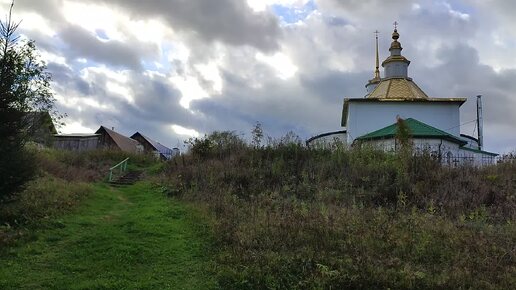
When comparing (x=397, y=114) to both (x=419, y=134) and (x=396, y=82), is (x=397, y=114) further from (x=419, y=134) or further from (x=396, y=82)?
(x=419, y=134)


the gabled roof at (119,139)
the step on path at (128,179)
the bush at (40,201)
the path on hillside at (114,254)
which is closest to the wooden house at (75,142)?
the gabled roof at (119,139)

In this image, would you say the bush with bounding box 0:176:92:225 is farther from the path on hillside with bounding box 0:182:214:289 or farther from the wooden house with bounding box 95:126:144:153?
the wooden house with bounding box 95:126:144:153

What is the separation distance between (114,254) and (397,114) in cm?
2805

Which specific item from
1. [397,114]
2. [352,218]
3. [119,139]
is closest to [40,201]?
[352,218]

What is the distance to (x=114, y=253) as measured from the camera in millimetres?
9484

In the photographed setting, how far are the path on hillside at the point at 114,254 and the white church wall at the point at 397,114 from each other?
22824 mm

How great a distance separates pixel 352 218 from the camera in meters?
11.1

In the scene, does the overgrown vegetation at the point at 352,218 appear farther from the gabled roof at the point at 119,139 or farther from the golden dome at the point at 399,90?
the gabled roof at the point at 119,139

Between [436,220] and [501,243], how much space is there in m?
1.76

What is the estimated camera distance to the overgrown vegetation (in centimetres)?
803

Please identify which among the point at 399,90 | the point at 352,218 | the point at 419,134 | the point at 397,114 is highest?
the point at 399,90

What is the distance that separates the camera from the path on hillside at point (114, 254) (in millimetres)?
8055

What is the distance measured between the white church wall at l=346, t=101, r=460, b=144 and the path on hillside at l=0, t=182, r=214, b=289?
2282 cm

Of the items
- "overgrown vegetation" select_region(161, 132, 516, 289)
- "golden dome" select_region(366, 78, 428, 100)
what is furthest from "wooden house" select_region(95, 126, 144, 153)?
"overgrown vegetation" select_region(161, 132, 516, 289)
